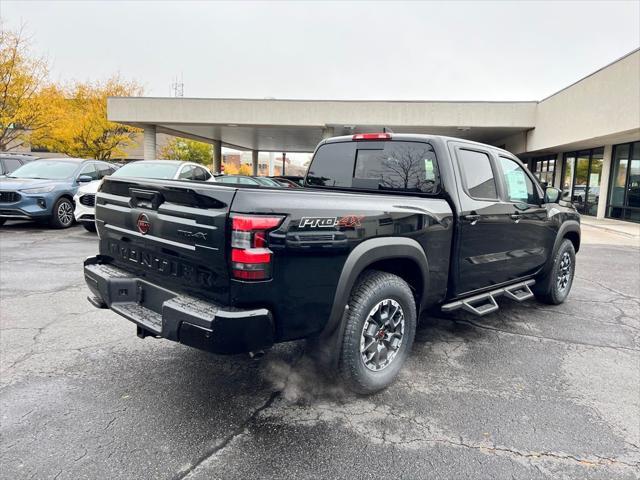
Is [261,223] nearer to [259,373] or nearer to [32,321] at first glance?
[259,373]

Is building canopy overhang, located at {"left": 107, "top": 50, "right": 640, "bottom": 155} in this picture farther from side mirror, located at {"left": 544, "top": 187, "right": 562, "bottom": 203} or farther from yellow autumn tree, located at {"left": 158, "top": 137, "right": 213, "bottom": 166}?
yellow autumn tree, located at {"left": 158, "top": 137, "right": 213, "bottom": 166}

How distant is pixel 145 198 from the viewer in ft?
9.93

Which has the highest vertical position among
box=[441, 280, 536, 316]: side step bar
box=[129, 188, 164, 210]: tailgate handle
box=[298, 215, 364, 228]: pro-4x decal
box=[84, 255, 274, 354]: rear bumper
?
box=[129, 188, 164, 210]: tailgate handle

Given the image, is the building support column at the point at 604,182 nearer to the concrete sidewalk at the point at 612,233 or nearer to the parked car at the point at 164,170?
the concrete sidewalk at the point at 612,233

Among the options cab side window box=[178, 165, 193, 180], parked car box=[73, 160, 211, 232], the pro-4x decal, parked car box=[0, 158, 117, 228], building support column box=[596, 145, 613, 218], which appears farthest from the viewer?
building support column box=[596, 145, 613, 218]

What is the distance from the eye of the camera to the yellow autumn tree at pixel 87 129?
2788 cm

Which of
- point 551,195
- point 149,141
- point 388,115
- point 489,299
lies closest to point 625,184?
point 388,115

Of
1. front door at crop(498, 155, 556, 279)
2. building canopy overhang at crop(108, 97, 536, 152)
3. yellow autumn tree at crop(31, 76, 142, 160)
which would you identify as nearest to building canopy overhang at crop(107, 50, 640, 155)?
building canopy overhang at crop(108, 97, 536, 152)

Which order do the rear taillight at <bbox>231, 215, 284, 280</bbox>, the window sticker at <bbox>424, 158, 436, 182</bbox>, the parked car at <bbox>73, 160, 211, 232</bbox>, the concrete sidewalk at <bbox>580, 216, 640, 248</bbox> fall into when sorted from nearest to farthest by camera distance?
the rear taillight at <bbox>231, 215, 284, 280</bbox> → the window sticker at <bbox>424, 158, 436, 182</bbox> → the parked car at <bbox>73, 160, 211, 232</bbox> → the concrete sidewalk at <bbox>580, 216, 640, 248</bbox>

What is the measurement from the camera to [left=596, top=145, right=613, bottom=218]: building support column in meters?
17.7

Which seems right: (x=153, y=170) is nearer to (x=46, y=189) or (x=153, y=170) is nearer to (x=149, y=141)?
(x=46, y=189)

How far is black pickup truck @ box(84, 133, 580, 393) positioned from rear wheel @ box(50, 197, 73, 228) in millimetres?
8401

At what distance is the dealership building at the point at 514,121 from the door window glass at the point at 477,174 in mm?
13582

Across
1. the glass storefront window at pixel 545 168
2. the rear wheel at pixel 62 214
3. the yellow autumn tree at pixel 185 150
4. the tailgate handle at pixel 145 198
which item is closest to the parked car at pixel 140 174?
the rear wheel at pixel 62 214
